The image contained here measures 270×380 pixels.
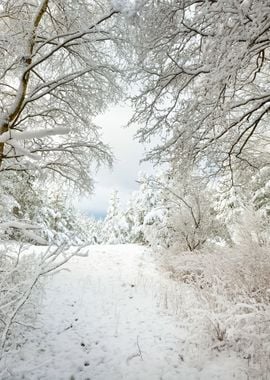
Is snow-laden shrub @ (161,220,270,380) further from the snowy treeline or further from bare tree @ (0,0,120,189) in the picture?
bare tree @ (0,0,120,189)

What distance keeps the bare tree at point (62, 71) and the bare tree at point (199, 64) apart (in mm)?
1288

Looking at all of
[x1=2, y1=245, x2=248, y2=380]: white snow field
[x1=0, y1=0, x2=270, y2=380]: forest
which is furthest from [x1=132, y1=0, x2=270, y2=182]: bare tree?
[x1=2, y1=245, x2=248, y2=380]: white snow field

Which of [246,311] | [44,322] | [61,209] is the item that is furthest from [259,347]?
[61,209]

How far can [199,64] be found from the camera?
13.7 feet

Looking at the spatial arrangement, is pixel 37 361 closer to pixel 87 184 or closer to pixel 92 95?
pixel 87 184

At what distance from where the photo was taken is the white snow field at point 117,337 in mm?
4891

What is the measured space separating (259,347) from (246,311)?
2.53ft

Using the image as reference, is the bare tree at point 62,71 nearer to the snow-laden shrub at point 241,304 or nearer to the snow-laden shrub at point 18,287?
the snow-laden shrub at point 18,287

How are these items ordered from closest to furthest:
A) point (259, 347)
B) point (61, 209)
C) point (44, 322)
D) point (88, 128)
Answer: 1. point (259, 347)
2. point (44, 322)
3. point (88, 128)
4. point (61, 209)

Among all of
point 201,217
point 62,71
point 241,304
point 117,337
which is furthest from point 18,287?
point 201,217

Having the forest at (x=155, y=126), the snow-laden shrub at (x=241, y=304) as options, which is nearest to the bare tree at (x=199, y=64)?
the forest at (x=155, y=126)

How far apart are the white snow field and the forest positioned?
54 mm

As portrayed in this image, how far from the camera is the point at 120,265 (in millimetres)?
11547

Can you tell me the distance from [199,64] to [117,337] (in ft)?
15.7
